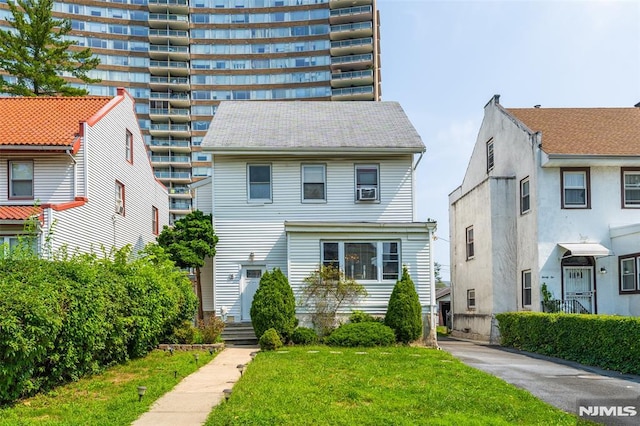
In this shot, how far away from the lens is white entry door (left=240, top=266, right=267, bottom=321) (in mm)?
19469

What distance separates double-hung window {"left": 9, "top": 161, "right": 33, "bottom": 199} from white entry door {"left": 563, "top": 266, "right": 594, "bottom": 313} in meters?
19.1

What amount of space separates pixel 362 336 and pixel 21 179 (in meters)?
12.8

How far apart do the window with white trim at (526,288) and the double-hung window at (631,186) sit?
4.35m

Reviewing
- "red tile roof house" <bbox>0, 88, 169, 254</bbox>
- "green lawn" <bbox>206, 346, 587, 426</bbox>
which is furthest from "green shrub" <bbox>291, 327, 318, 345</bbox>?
"red tile roof house" <bbox>0, 88, 169, 254</bbox>

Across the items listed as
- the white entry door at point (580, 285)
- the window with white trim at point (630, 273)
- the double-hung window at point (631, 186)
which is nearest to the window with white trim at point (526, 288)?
the white entry door at point (580, 285)

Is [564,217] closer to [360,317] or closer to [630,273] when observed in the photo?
[630,273]

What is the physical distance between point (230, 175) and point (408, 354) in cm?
925

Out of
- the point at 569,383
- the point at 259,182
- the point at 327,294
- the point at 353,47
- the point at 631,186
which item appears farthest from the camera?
the point at 353,47

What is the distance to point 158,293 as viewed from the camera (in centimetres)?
1356

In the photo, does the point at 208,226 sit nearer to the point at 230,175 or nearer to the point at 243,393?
the point at 230,175

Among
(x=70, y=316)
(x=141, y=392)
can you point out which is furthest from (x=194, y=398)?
(x=70, y=316)

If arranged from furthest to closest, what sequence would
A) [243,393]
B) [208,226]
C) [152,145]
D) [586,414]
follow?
[152,145], [208,226], [243,393], [586,414]

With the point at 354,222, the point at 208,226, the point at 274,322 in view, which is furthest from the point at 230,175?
the point at 274,322

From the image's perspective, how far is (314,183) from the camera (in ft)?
66.7
